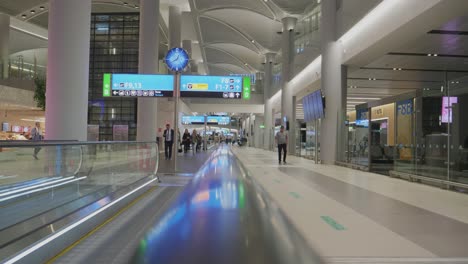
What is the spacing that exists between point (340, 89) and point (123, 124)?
21.6 metres

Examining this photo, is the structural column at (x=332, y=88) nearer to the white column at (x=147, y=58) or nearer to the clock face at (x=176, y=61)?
the clock face at (x=176, y=61)

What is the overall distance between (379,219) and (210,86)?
11.7 meters

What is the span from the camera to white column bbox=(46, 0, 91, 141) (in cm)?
969

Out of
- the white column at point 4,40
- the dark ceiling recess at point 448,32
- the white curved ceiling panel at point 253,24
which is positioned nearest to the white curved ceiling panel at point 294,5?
the white curved ceiling panel at point 253,24

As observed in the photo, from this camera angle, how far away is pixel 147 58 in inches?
834

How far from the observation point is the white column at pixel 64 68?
9688 millimetres

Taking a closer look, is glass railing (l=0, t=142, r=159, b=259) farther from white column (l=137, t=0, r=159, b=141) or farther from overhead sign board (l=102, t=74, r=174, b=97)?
→ white column (l=137, t=0, r=159, b=141)

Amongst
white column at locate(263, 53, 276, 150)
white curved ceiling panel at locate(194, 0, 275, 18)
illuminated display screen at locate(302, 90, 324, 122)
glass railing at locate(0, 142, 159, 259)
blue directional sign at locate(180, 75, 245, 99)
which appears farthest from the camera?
white column at locate(263, 53, 276, 150)

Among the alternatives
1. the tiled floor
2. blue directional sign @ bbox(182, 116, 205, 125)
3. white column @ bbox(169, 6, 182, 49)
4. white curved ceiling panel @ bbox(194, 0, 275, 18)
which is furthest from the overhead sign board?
blue directional sign @ bbox(182, 116, 205, 125)

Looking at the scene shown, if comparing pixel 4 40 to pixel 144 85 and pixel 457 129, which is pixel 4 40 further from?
pixel 457 129

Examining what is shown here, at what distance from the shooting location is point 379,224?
5570 mm

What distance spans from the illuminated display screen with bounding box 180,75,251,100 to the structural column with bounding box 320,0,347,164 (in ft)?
12.9

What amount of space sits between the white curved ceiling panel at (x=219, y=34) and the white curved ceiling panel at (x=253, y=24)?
1.30m

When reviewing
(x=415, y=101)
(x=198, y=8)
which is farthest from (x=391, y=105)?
(x=198, y=8)
